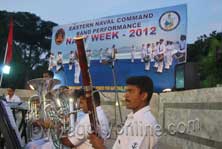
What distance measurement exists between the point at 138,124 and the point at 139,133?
0.31 feet

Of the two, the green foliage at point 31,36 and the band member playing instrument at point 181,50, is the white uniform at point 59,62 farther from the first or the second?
the green foliage at point 31,36

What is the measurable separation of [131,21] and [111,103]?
9.60ft

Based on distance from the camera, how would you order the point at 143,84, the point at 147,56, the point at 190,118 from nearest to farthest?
the point at 143,84
the point at 190,118
the point at 147,56

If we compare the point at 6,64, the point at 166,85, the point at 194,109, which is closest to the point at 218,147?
the point at 194,109

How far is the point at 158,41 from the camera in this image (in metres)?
15.8

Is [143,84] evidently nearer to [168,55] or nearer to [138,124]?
[138,124]

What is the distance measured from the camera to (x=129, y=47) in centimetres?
1669

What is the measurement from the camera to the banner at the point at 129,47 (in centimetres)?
1523

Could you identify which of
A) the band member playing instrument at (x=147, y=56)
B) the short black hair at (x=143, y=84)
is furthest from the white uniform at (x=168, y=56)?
the short black hair at (x=143, y=84)

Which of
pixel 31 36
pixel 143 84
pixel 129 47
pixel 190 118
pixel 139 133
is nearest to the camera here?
pixel 139 133

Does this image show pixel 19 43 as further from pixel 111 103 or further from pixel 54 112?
pixel 54 112

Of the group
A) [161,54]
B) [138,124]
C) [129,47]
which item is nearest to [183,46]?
[161,54]

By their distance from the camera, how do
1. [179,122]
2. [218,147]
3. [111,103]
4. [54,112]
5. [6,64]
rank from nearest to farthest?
[54,112]
[218,147]
[179,122]
[6,64]
[111,103]

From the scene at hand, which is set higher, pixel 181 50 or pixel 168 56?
pixel 181 50
